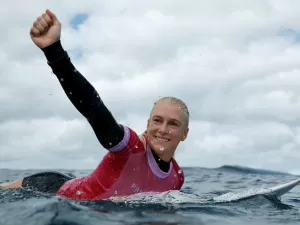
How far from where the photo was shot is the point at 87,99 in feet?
14.8

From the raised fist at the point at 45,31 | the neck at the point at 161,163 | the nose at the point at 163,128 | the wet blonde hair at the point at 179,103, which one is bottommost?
the neck at the point at 161,163

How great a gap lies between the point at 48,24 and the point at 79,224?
6.53ft

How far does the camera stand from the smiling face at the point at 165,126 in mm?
5379

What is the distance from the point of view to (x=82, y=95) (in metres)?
4.48

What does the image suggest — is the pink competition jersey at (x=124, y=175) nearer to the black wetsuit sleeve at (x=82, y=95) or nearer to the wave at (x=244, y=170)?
the black wetsuit sleeve at (x=82, y=95)

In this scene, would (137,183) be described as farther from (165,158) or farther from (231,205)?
(231,205)

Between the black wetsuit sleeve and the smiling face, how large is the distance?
83 centimetres

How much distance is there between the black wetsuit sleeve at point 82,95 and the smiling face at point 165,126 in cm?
83

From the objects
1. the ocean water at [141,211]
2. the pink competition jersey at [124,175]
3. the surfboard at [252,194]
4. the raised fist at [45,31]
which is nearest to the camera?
the ocean water at [141,211]

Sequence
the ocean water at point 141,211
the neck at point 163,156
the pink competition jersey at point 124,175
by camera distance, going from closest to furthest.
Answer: the ocean water at point 141,211
the pink competition jersey at point 124,175
the neck at point 163,156

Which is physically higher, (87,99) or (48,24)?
(48,24)

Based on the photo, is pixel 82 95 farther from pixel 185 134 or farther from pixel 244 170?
pixel 244 170

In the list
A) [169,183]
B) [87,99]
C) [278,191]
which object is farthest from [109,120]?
[278,191]

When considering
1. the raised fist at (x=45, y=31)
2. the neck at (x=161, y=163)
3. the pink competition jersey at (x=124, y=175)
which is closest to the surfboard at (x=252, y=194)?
the neck at (x=161, y=163)
